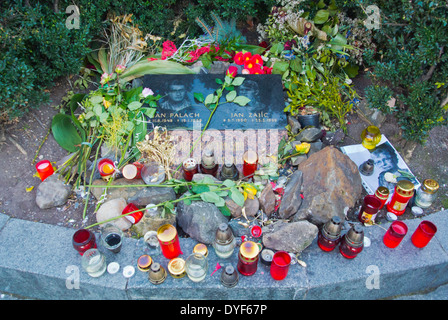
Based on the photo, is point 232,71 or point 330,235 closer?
point 330,235

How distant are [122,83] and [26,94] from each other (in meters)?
0.90

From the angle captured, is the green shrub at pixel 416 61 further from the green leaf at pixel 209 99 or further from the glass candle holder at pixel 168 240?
the glass candle holder at pixel 168 240

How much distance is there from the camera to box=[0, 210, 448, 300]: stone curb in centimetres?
220

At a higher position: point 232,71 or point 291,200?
point 232,71

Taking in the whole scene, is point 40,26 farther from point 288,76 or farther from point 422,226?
point 422,226

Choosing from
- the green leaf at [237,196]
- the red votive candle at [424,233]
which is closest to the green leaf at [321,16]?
the green leaf at [237,196]

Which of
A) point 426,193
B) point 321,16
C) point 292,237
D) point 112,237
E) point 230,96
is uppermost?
point 321,16

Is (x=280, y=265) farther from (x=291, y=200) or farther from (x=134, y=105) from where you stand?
(x=134, y=105)

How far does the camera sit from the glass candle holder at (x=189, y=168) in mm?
2732

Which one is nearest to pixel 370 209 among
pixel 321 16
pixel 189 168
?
pixel 189 168

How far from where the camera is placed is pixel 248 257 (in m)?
2.08

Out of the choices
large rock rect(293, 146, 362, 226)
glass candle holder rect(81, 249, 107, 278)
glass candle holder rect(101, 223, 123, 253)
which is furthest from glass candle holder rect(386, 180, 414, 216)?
glass candle holder rect(81, 249, 107, 278)

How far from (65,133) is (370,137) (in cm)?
282

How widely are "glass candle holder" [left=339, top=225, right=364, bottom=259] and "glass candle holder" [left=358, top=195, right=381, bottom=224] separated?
0.38 meters
